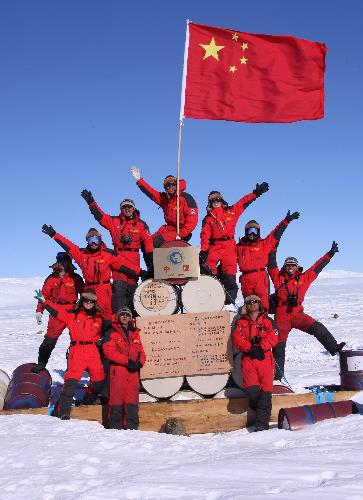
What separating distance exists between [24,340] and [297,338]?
9.26 meters

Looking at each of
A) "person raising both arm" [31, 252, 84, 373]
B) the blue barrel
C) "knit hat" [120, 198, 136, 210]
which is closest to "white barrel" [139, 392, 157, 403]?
the blue barrel

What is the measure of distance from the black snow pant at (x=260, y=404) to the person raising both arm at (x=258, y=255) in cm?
Result: 175

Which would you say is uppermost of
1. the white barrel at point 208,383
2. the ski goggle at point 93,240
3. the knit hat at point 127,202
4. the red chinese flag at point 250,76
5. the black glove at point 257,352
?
the red chinese flag at point 250,76

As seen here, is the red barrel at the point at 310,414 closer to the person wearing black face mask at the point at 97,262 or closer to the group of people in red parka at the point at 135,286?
the group of people in red parka at the point at 135,286

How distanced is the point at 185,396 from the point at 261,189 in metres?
3.50

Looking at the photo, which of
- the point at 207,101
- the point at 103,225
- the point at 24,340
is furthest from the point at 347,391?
the point at 24,340

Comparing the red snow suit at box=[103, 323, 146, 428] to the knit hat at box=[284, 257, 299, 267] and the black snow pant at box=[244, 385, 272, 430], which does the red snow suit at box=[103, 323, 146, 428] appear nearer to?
the black snow pant at box=[244, 385, 272, 430]

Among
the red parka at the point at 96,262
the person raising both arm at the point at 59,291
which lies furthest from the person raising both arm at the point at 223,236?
the person raising both arm at the point at 59,291

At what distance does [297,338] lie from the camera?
16.6 meters

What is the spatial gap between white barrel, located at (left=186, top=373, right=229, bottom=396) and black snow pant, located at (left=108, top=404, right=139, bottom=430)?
92cm

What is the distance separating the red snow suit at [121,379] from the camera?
6938 millimetres

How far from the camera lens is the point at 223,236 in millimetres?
8555

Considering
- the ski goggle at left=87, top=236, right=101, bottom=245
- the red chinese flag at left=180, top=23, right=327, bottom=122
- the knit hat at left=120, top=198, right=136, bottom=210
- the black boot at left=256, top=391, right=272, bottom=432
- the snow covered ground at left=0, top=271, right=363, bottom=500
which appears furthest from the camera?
the red chinese flag at left=180, top=23, right=327, bottom=122

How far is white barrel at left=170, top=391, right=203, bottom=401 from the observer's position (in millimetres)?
7480
